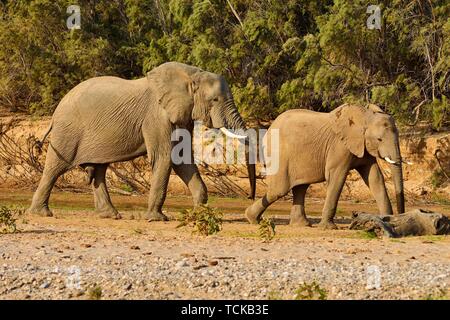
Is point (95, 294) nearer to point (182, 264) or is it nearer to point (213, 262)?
point (182, 264)

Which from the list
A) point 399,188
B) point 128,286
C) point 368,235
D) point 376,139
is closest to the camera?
point 128,286

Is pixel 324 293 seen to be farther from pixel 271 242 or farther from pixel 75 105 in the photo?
pixel 75 105

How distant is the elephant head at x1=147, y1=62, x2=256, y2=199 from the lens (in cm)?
2097

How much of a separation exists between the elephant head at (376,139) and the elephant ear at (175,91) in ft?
9.14

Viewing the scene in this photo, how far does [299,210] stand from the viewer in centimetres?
2078

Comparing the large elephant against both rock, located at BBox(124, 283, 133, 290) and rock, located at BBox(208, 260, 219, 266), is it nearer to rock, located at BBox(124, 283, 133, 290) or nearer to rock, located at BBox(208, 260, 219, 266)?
rock, located at BBox(208, 260, 219, 266)

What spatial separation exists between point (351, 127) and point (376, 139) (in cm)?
57

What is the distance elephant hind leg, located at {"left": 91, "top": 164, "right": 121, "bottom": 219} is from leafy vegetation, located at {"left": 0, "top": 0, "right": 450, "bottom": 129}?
755 cm

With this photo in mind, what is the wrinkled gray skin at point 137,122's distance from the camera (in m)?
21.0

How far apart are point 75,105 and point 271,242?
21.0ft

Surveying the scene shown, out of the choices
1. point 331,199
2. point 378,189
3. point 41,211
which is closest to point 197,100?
point 331,199

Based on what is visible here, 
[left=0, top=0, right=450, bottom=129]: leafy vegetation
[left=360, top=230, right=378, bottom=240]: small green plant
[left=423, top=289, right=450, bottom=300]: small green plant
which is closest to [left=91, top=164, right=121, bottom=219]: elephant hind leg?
[left=360, top=230, right=378, bottom=240]: small green plant
